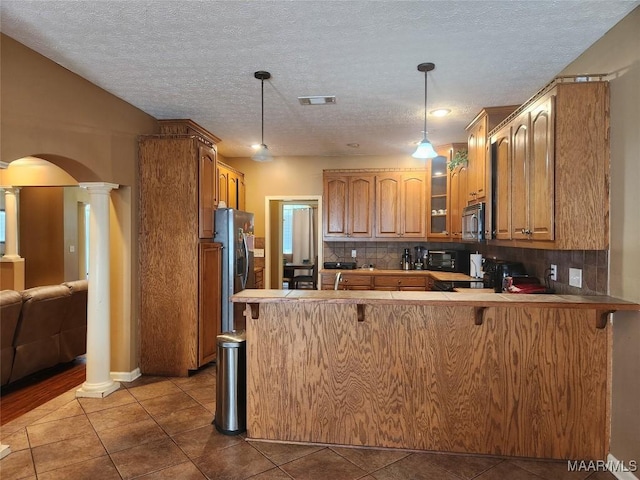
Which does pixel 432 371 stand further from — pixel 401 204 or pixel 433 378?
pixel 401 204

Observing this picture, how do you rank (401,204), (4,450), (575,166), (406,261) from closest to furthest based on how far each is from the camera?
(575,166) < (4,450) < (401,204) < (406,261)

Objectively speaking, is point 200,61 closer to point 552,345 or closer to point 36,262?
point 552,345

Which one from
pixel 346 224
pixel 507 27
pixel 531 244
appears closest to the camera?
pixel 507 27

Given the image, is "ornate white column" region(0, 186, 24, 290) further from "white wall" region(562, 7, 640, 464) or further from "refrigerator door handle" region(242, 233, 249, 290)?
"white wall" region(562, 7, 640, 464)

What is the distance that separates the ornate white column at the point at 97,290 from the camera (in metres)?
3.31

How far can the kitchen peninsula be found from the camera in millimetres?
2330

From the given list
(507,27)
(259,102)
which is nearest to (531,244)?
(507,27)

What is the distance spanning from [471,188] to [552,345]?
1878mm

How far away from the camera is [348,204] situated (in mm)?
5453

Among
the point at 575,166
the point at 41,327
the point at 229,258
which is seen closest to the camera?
the point at 575,166

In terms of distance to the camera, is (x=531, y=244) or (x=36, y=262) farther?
(x=36, y=262)

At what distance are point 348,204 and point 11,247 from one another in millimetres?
5204

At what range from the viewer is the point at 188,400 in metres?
3.22

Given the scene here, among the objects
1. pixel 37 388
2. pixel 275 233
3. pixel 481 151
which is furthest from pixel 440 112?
pixel 37 388
